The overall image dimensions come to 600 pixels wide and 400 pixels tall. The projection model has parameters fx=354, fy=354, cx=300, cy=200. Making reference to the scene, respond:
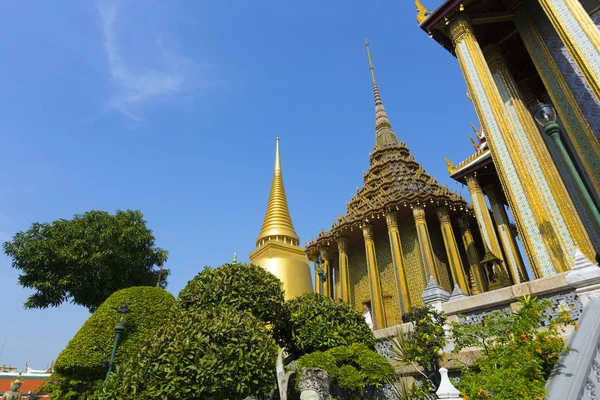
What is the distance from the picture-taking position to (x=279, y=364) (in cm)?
653

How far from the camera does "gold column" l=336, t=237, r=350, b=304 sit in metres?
18.8

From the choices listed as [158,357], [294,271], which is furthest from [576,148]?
[294,271]

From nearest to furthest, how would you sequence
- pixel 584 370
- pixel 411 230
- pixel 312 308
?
pixel 584 370 → pixel 312 308 → pixel 411 230

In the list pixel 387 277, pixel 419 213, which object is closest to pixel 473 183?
pixel 419 213

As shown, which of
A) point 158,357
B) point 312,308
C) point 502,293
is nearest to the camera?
point 158,357

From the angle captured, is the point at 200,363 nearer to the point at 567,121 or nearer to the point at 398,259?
the point at 567,121

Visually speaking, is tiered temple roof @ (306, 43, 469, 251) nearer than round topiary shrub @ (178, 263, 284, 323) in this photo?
No

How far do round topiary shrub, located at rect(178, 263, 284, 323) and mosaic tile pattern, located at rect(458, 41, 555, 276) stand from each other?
6169 mm

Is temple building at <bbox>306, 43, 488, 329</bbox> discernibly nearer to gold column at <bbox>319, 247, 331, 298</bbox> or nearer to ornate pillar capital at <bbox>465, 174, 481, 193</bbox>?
gold column at <bbox>319, 247, 331, 298</bbox>

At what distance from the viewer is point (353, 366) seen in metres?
7.68

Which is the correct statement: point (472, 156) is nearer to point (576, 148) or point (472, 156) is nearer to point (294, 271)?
point (576, 148)

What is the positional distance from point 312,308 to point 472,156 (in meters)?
11.8

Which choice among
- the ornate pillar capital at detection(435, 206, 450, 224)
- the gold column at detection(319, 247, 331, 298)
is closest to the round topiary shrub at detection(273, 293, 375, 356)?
the ornate pillar capital at detection(435, 206, 450, 224)

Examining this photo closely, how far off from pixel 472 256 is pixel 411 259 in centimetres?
285
